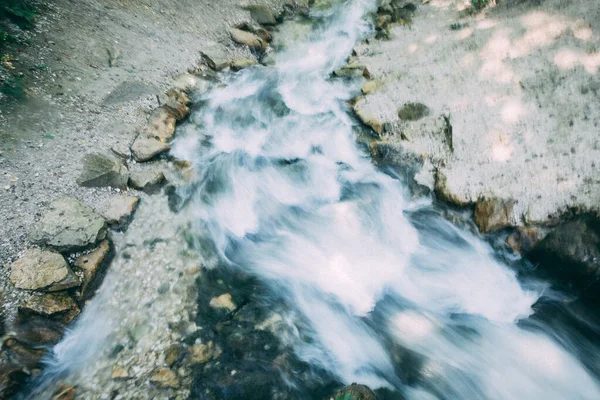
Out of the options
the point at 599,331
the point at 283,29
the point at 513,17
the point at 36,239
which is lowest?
the point at 36,239

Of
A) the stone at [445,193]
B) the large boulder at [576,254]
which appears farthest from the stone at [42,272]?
the large boulder at [576,254]

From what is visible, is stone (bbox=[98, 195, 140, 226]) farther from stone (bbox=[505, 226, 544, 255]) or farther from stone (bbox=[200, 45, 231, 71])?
stone (bbox=[505, 226, 544, 255])

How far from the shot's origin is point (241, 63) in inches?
276

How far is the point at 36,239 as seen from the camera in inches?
132

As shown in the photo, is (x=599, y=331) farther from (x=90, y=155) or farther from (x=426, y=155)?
(x=90, y=155)

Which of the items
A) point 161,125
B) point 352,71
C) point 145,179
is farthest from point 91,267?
point 352,71

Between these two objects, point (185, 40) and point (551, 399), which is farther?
point (185, 40)

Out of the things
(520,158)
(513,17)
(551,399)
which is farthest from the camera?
(513,17)

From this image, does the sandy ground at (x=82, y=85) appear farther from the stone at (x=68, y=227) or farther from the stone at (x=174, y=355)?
the stone at (x=174, y=355)

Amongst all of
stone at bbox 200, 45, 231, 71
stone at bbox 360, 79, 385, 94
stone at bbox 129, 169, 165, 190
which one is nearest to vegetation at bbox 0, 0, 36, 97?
stone at bbox 129, 169, 165, 190

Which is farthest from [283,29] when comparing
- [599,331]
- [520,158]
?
[599,331]

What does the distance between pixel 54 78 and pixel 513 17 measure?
27.5 ft

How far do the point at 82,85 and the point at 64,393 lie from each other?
14.8 ft

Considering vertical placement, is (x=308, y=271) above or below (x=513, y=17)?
below
